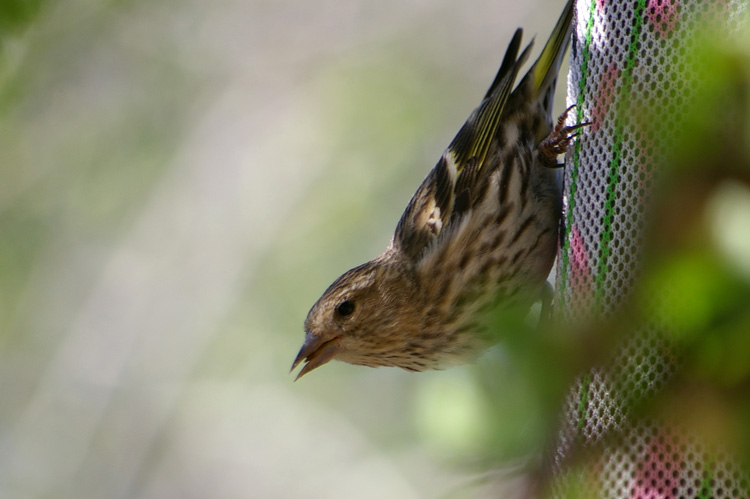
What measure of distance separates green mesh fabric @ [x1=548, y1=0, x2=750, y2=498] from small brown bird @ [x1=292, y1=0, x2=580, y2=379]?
29 centimetres

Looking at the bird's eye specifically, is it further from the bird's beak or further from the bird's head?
the bird's beak

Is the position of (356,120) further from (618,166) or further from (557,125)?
(618,166)

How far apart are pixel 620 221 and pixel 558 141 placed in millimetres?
730

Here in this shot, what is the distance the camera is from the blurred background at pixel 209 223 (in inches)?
340

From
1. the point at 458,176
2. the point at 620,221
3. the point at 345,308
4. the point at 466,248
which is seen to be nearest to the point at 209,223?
the point at 345,308

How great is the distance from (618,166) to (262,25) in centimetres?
770

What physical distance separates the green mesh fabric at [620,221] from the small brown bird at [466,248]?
290 millimetres

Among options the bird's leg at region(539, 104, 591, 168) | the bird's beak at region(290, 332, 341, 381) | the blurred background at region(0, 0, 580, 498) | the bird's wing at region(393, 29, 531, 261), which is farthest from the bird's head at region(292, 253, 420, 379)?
the blurred background at region(0, 0, 580, 498)

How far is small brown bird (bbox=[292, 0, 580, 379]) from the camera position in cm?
333

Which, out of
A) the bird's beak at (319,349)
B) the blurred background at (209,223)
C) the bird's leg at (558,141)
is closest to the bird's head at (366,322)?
the bird's beak at (319,349)

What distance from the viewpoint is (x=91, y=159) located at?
29.5 ft

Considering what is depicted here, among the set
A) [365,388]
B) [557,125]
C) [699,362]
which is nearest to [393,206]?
[365,388]

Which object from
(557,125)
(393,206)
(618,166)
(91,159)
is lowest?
(618,166)

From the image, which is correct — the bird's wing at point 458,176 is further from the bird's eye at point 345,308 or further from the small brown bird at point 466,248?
the bird's eye at point 345,308
